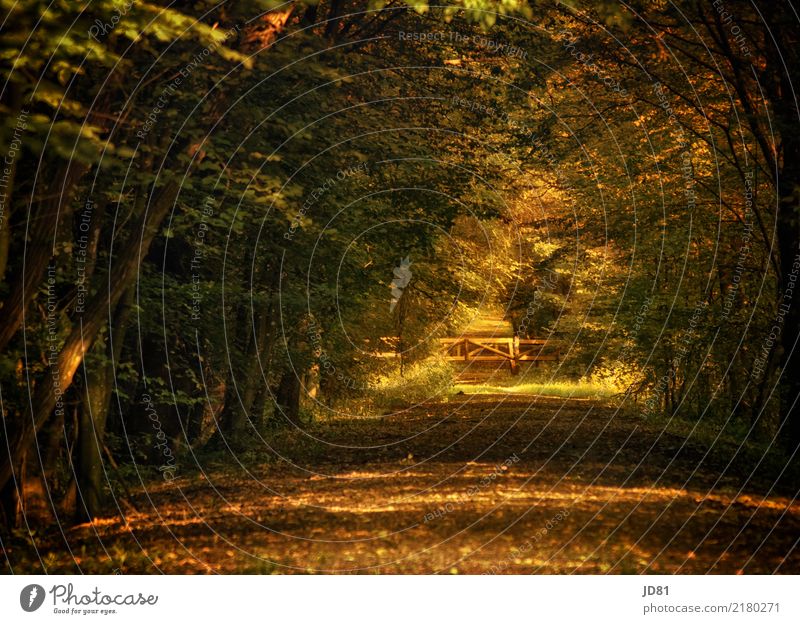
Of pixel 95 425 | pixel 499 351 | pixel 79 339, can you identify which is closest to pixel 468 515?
pixel 95 425

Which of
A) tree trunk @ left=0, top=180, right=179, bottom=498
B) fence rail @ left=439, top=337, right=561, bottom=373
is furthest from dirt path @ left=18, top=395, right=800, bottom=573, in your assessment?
fence rail @ left=439, top=337, right=561, bottom=373

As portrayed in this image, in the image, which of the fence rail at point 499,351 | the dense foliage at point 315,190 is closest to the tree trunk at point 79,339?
the dense foliage at point 315,190

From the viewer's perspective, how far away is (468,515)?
1157 cm

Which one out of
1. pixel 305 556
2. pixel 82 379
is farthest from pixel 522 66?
pixel 305 556

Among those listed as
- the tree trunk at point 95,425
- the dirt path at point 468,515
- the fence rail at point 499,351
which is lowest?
the fence rail at point 499,351

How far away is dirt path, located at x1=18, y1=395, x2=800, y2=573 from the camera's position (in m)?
9.55

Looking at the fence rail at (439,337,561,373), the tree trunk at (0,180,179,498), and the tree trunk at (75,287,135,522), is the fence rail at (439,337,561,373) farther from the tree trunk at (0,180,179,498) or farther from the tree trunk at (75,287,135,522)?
the tree trunk at (0,180,179,498)

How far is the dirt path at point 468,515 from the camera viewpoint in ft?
31.3

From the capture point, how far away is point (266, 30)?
10.9 metres

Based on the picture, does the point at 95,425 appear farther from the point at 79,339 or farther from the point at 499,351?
the point at 499,351

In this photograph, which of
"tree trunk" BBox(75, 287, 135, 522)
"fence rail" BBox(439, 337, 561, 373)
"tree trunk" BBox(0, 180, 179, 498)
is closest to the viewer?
"tree trunk" BBox(0, 180, 179, 498)

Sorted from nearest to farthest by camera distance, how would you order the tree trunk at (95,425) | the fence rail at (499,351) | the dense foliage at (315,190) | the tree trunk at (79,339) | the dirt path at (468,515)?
the dirt path at (468,515)
the dense foliage at (315,190)
the tree trunk at (79,339)
the tree trunk at (95,425)
the fence rail at (499,351)

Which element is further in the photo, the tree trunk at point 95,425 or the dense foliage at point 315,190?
the tree trunk at point 95,425

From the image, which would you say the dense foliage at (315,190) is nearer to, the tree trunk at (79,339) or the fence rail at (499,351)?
the tree trunk at (79,339)
